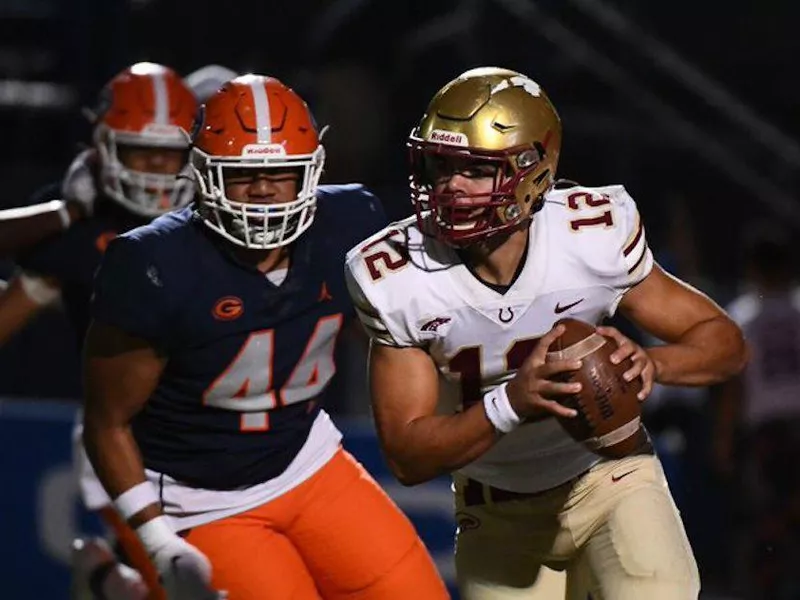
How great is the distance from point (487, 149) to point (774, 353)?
10.8 feet

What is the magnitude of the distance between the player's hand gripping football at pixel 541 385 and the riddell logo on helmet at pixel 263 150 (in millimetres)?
951

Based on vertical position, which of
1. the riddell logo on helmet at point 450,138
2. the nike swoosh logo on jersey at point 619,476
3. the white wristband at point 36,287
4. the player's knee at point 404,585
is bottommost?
the white wristband at point 36,287

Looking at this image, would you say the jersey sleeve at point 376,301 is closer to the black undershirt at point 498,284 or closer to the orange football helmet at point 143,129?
the black undershirt at point 498,284

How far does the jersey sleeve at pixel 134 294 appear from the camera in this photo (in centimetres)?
387

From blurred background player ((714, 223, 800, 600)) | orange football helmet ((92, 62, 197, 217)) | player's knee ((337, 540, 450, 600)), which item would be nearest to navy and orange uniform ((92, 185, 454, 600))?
player's knee ((337, 540, 450, 600))

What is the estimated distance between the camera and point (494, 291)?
3.61m

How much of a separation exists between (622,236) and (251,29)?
4.53 meters

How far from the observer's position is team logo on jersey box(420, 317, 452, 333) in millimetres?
3562

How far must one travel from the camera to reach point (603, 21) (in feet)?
25.2

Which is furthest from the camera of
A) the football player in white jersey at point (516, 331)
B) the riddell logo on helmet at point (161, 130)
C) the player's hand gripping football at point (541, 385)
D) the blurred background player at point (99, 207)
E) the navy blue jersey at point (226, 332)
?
the riddell logo on helmet at point (161, 130)

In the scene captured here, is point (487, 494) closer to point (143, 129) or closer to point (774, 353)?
point (143, 129)

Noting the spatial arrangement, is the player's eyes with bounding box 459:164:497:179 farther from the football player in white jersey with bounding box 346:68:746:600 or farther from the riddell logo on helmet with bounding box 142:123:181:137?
the riddell logo on helmet with bounding box 142:123:181:137

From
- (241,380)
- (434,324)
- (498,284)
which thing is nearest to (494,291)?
(498,284)

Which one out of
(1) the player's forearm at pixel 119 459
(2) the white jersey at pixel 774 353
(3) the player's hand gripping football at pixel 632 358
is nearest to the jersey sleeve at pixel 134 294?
(1) the player's forearm at pixel 119 459
